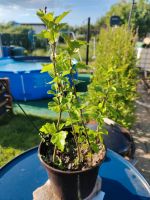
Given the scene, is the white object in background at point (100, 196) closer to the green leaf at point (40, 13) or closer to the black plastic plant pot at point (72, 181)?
the black plastic plant pot at point (72, 181)

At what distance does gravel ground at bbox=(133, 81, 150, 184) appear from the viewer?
3.12 metres

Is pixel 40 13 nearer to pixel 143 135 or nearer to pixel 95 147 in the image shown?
pixel 95 147

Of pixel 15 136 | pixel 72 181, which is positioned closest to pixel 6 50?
pixel 15 136

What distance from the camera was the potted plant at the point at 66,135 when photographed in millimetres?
938

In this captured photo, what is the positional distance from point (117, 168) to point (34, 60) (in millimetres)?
8587

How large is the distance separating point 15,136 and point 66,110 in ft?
10.4

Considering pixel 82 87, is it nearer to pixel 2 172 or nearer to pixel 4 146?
pixel 4 146

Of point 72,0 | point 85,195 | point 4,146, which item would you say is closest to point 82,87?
point 4,146

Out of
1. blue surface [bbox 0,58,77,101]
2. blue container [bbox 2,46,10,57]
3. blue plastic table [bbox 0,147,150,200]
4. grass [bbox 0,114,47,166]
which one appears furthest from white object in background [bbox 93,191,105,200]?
blue container [bbox 2,46,10,57]

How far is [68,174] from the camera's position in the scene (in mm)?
1051

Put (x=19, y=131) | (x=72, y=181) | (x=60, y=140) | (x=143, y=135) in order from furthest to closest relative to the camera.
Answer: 1. (x=19, y=131)
2. (x=143, y=135)
3. (x=72, y=181)
4. (x=60, y=140)

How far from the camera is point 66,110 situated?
1.05m

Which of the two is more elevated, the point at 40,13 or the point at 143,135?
the point at 40,13

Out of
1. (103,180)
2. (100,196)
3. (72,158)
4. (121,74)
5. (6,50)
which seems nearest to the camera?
(72,158)
